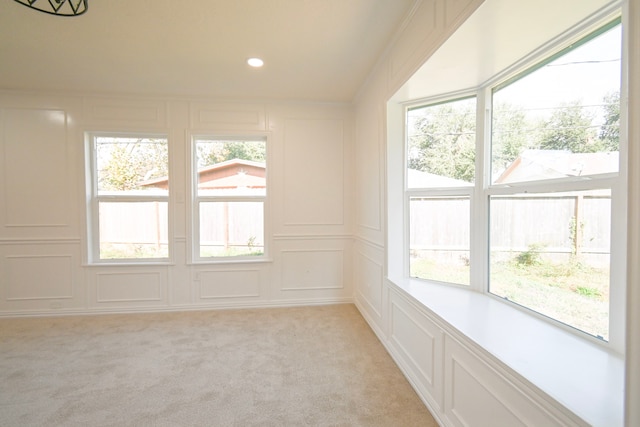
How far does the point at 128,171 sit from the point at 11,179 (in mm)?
1190

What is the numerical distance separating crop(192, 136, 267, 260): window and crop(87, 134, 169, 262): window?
1.39ft

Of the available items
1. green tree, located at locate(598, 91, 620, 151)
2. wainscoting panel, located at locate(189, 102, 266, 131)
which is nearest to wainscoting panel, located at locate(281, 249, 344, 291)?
wainscoting panel, located at locate(189, 102, 266, 131)

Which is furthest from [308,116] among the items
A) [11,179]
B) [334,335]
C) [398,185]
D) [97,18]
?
[11,179]

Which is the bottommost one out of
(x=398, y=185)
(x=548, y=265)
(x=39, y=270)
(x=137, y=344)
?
(x=137, y=344)

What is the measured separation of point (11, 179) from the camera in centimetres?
339

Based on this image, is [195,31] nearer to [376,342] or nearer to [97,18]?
[97,18]

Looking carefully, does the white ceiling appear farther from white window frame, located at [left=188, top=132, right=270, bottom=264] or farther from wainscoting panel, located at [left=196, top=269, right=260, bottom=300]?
wainscoting panel, located at [left=196, top=269, right=260, bottom=300]

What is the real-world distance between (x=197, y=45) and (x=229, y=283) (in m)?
2.63

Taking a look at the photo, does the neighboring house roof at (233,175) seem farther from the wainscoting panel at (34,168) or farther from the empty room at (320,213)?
the wainscoting panel at (34,168)

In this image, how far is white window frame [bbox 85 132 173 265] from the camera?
11.7 ft

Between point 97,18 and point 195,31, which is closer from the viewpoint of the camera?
point 97,18

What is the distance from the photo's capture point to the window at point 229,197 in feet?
12.4

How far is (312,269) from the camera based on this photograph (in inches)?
153

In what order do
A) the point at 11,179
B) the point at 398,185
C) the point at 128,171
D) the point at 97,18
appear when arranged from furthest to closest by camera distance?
the point at 128,171 < the point at 11,179 < the point at 398,185 < the point at 97,18
